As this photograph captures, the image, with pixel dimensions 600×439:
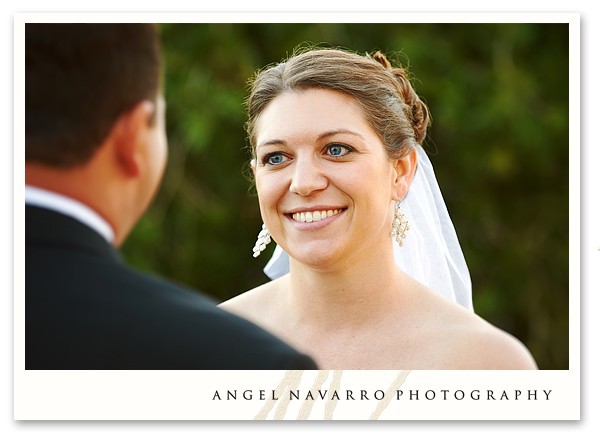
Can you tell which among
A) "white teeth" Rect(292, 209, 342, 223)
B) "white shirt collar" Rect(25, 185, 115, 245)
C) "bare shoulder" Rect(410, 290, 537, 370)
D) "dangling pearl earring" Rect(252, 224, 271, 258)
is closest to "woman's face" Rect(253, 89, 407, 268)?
"white teeth" Rect(292, 209, 342, 223)

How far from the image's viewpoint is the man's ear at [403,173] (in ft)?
6.37

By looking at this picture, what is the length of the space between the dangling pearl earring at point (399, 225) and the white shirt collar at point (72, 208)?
40.1 inches

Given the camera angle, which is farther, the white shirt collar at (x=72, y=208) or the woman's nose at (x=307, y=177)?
the woman's nose at (x=307, y=177)

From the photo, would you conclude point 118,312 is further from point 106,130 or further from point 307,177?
point 307,177

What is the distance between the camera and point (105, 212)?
120 cm

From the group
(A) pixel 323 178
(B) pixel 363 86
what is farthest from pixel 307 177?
(B) pixel 363 86

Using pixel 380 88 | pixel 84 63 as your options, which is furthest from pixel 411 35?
pixel 84 63

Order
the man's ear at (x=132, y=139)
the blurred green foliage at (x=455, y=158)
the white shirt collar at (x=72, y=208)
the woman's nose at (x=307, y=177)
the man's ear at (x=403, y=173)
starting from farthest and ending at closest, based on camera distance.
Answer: the blurred green foliage at (x=455, y=158), the man's ear at (x=403, y=173), the woman's nose at (x=307, y=177), the man's ear at (x=132, y=139), the white shirt collar at (x=72, y=208)

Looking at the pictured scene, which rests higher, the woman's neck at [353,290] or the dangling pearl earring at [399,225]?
the dangling pearl earring at [399,225]

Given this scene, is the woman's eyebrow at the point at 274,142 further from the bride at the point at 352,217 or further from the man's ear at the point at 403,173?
the man's ear at the point at 403,173

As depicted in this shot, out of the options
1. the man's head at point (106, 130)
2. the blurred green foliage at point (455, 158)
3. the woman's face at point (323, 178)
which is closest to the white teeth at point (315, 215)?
the woman's face at point (323, 178)

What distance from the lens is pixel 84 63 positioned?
4.17 feet

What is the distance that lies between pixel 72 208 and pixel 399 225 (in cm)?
111
